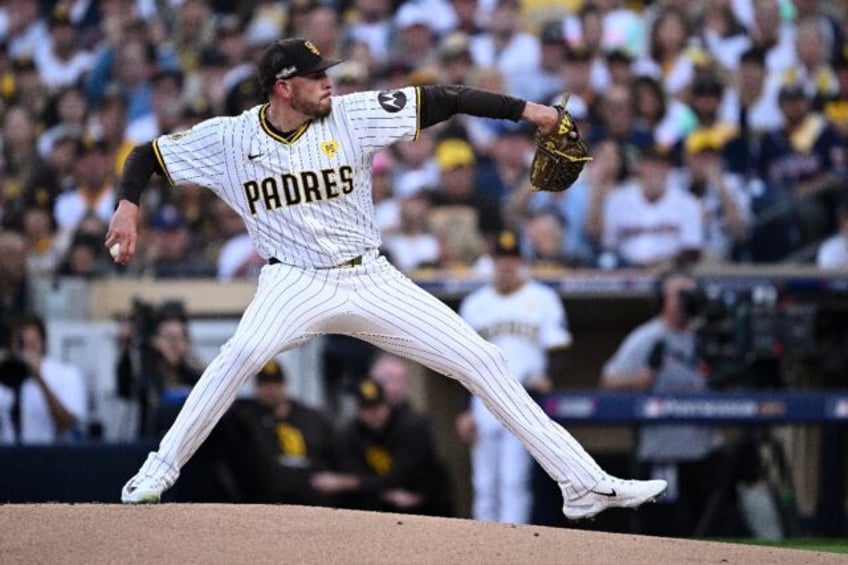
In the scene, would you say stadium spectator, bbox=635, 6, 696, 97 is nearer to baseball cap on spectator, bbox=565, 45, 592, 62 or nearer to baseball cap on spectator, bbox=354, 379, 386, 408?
baseball cap on spectator, bbox=565, 45, 592, 62

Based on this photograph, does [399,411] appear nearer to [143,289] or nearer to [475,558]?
[143,289]

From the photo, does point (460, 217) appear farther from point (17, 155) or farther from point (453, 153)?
point (17, 155)

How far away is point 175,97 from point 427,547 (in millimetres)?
7949

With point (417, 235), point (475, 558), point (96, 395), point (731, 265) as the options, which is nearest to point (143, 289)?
point (96, 395)

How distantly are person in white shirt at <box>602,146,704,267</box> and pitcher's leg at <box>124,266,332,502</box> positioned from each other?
4600 mm

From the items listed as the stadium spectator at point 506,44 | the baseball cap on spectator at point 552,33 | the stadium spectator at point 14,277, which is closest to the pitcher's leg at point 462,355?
the stadium spectator at point 14,277

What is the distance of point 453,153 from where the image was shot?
11.4m

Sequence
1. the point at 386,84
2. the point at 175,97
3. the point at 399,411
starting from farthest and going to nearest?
the point at 175,97
the point at 386,84
the point at 399,411

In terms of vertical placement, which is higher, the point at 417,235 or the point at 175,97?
the point at 175,97

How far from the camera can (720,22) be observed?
496 inches

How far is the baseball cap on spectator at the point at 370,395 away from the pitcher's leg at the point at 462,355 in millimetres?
3401

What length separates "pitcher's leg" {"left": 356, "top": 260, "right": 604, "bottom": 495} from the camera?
6168 mm

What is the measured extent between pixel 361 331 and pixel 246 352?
1.46 feet

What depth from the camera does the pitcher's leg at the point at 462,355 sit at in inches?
243
